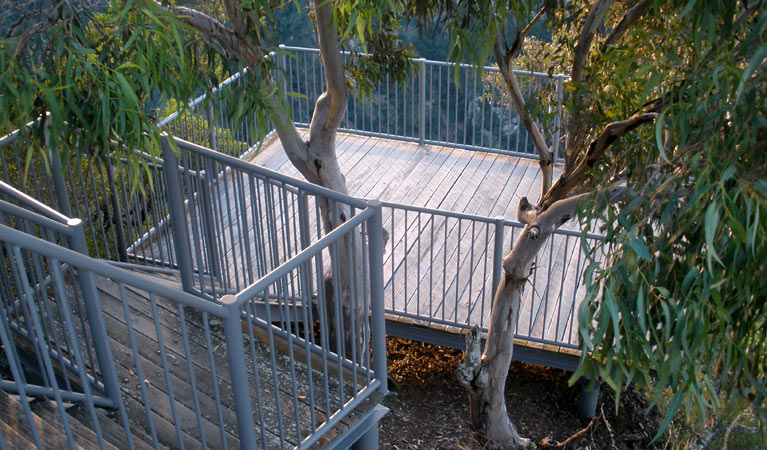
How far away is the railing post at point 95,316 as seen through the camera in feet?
11.4

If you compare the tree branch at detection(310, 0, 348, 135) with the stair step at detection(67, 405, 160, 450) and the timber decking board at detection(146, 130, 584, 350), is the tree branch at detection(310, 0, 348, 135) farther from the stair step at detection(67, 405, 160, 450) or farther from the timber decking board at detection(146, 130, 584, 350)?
the stair step at detection(67, 405, 160, 450)

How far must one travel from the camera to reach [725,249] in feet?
9.16

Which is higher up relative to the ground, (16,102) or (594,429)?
(16,102)

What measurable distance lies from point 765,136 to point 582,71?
2.49m

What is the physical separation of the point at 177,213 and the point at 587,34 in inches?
112

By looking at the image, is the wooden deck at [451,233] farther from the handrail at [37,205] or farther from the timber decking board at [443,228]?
the handrail at [37,205]

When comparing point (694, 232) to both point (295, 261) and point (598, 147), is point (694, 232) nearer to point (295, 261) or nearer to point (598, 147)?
point (295, 261)

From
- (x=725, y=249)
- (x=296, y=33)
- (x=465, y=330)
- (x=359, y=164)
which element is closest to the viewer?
(x=725, y=249)

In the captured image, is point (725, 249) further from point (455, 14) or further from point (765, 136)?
point (455, 14)

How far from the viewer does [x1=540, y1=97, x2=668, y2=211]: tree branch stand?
4.54 metres

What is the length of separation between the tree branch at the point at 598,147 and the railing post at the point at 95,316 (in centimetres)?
277

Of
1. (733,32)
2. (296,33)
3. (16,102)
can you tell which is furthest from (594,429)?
(296,33)

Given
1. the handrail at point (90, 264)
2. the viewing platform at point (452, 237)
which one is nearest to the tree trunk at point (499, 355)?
the viewing platform at point (452, 237)

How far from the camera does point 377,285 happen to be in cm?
441
